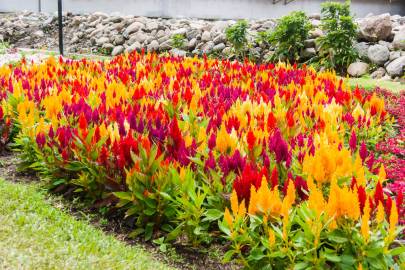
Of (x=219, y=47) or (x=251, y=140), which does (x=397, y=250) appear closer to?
(x=251, y=140)

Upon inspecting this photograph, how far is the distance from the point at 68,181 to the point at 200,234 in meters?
1.35

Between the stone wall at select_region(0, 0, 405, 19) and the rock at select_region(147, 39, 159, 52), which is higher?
the stone wall at select_region(0, 0, 405, 19)

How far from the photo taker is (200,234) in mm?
3139

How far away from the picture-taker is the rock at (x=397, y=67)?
35.2ft

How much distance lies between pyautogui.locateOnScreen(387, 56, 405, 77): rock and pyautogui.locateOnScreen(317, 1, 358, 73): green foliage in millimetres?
880

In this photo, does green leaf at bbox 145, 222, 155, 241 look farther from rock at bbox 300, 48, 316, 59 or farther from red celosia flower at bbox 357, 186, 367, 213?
rock at bbox 300, 48, 316, 59

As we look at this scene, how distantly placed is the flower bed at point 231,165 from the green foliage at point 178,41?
8.73m

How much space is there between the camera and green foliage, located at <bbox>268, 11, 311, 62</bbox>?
12.2 metres

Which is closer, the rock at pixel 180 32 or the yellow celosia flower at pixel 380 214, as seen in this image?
the yellow celosia flower at pixel 380 214

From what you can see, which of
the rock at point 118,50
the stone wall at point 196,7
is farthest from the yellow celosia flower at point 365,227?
the stone wall at point 196,7

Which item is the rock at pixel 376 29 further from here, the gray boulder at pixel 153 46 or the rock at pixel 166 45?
the gray boulder at pixel 153 46

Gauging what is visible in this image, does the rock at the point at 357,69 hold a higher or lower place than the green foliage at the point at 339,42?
lower

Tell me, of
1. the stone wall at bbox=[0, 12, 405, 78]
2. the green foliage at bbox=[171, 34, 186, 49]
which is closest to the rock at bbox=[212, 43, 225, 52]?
the stone wall at bbox=[0, 12, 405, 78]

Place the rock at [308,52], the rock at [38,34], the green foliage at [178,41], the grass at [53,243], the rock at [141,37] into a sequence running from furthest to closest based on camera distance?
the rock at [38,34] → the rock at [141,37] → the green foliage at [178,41] → the rock at [308,52] → the grass at [53,243]
